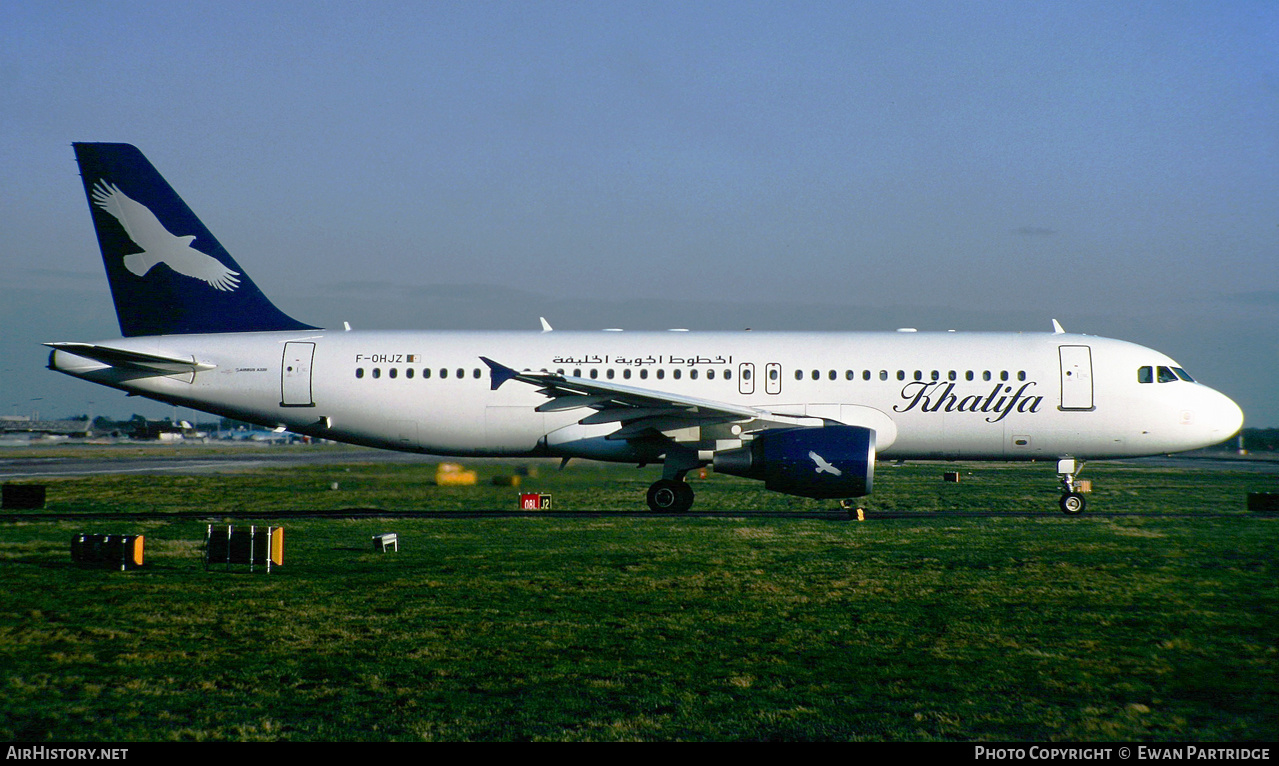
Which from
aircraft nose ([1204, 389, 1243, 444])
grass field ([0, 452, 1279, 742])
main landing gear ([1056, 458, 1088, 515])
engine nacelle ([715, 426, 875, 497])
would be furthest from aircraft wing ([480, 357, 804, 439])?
aircraft nose ([1204, 389, 1243, 444])

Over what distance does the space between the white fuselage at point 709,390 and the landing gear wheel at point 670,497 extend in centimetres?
79

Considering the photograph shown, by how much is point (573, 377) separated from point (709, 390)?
2.99m

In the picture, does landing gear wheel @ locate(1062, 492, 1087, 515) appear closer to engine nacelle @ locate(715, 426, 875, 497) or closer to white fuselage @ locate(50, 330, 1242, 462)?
white fuselage @ locate(50, 330, 1242, 462)

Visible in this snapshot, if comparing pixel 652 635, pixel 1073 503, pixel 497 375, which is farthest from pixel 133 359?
pixel 1073 503

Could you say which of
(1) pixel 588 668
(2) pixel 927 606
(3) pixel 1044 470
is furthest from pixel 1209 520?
(3) pixel 1044 470

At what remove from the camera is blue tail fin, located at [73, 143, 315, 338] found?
21.3m

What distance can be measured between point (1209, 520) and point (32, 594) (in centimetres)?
2041

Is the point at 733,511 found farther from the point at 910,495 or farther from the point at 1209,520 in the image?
the point at 1209,520

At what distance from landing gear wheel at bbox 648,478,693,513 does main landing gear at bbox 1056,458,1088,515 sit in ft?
27.7

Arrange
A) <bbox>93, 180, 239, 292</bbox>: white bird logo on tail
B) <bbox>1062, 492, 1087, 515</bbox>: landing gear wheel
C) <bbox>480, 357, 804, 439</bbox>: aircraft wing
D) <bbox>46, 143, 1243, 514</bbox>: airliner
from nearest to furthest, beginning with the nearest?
<bbox>480, 357, 804, 439</bbox>: aircraft wing < <bbox>46, 143, 1243, 514</bbox>: airliner < <bbox>93, 180, 239, 292</bbox>: white bird logo on tail < <bbox>1062, 492, 1087, 515</bbox>: landing gear wheel

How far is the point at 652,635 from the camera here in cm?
877

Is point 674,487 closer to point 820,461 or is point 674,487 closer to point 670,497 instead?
point 670,497

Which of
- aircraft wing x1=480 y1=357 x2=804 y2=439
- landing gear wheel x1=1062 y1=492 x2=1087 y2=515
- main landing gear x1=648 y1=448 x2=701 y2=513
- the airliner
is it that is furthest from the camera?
landing gear wheel x1=1062 y1=492 x2=1087 y2=515

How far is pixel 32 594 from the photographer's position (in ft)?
34.7
